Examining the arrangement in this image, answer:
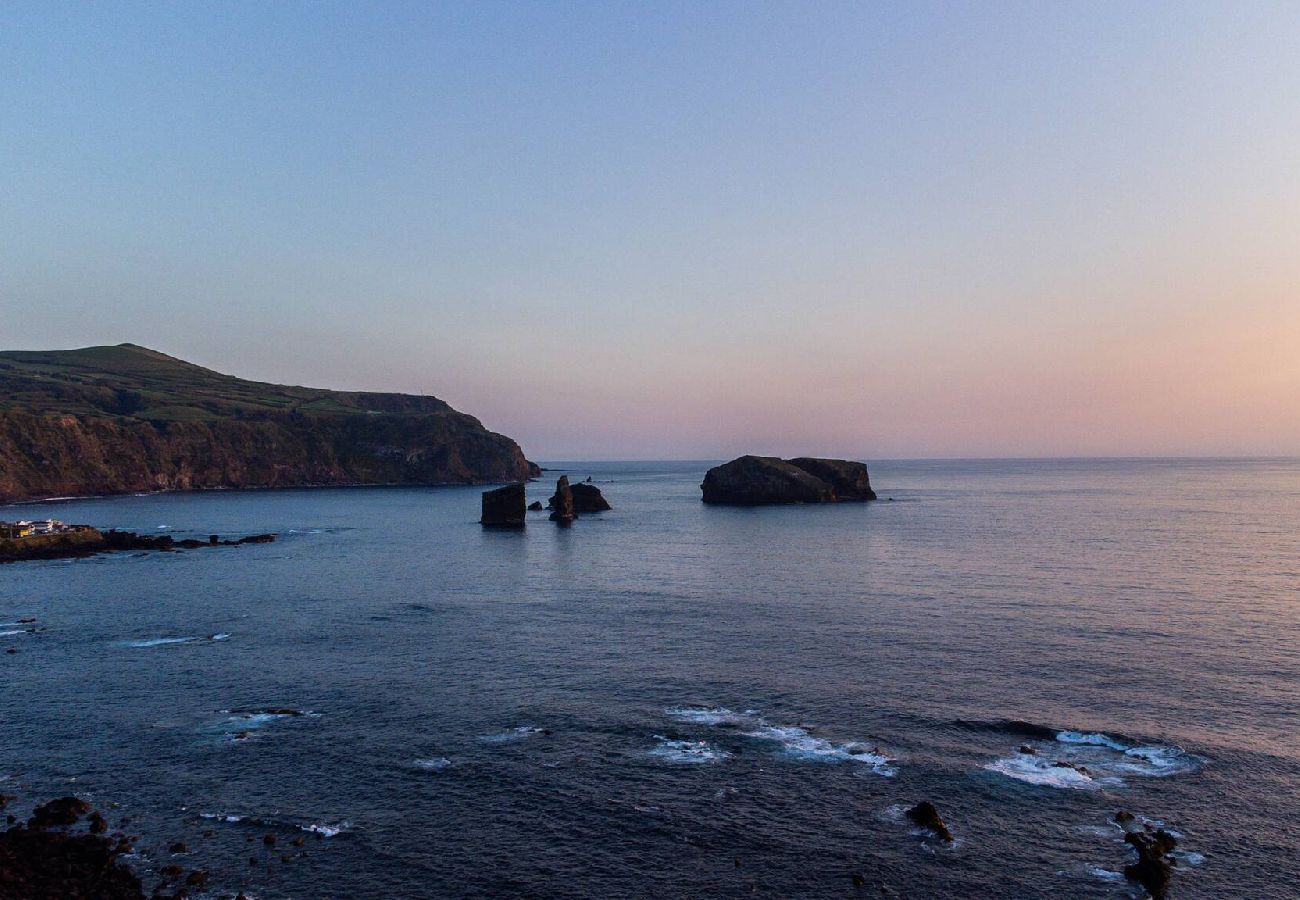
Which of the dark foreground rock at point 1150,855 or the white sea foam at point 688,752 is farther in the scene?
the white sea foam at point 688,752

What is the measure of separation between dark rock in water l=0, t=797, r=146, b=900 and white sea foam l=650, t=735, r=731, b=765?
72.1ft

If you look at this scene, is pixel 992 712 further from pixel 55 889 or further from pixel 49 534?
pixel 49 534

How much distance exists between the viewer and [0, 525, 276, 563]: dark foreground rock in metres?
110

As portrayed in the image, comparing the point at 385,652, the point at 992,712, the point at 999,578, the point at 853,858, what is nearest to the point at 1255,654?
the point at 992,712

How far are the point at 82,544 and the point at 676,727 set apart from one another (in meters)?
116

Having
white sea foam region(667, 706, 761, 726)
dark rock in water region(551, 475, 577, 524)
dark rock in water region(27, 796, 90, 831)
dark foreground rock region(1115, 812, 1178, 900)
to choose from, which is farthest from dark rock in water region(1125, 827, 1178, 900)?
dark rock in water region(551, 475, 577, 524)

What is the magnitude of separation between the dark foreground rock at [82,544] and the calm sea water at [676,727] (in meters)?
25.3

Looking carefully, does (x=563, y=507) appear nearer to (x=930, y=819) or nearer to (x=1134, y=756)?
(x=1134, y=756)

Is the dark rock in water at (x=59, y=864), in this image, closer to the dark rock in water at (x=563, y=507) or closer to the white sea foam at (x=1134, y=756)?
the white sea foam at (x=1134, y=756)

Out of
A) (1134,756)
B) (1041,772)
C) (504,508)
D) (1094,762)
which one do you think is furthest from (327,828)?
(504,508)

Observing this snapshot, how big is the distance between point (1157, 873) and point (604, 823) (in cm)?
2055

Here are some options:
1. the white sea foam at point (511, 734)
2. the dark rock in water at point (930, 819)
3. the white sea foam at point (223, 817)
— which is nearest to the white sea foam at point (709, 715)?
the white sea foam at point (511, 734)

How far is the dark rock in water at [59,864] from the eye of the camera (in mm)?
26094

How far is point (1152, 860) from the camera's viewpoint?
89.1ft
